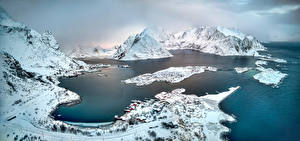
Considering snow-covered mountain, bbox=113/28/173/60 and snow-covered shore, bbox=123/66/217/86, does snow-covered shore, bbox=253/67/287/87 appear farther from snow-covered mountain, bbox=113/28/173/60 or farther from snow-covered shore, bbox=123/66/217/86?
snow-covered mountain, bbox=113/28/173/60

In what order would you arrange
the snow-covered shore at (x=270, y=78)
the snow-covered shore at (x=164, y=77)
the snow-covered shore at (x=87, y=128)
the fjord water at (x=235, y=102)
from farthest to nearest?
the snow-covered shore at (x=164, y=77) → the snow-covered shore at (x=270, y=78) → the fjord water at (x=235, y=102) → the snow-covered shore at (x=87, y=128)

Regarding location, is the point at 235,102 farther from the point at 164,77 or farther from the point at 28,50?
the point at 28,50

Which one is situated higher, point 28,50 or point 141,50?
point 141,50

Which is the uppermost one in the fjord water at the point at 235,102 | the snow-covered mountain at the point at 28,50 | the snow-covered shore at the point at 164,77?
the snow-covered mountain at the point at 28,50

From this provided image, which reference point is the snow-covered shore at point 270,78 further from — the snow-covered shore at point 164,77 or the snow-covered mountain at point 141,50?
the snow-covered mountain at point 141,50

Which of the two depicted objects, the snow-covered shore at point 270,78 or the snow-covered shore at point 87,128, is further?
the snow-covered shore at point 270,78

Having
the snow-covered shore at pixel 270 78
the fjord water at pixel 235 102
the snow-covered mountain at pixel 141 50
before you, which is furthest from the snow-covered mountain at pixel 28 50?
the snow-covered shore at pixel 270 78

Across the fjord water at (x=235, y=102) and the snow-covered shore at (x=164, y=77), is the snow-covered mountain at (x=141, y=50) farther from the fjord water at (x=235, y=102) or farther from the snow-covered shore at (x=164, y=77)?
the fjord water at (x=235, y=102)

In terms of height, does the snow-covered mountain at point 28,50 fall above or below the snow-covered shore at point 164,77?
above

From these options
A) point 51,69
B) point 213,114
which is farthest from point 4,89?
point 213,114

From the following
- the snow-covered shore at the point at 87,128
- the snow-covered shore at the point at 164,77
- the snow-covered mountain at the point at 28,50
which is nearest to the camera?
the snow-covered shore at the point at 87,128

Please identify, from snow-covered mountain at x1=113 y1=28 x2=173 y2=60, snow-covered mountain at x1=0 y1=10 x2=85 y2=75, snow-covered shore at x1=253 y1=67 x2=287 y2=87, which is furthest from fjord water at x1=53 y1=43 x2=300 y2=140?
snow-covered mountain at x1=113 y1=28 x2=173 y2=60

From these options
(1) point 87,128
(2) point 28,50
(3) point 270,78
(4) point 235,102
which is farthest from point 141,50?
(1) point 87,128
